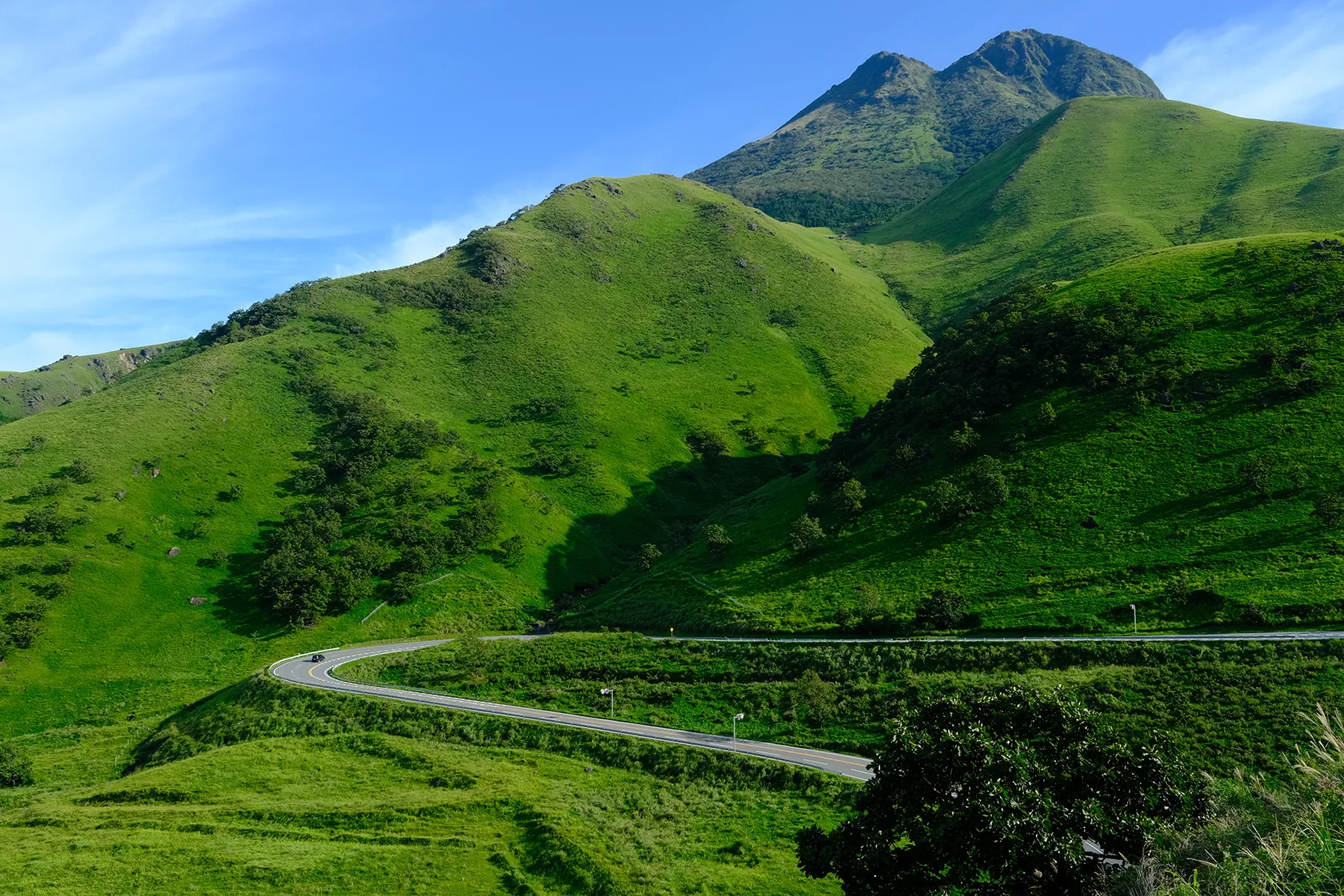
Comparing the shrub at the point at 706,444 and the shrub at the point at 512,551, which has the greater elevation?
the shrub at the point at 706,444

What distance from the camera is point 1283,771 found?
38875 millimetres

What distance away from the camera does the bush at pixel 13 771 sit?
6638 centimetres

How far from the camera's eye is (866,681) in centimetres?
5944

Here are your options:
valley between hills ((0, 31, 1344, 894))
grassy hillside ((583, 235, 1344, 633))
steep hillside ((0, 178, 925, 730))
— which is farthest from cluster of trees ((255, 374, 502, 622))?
grassy hillside ((583, 235, 1344, 633))

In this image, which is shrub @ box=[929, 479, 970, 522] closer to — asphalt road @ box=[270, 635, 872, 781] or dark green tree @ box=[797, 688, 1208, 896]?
asphalt road @ box=[270, 635, 872, 781]

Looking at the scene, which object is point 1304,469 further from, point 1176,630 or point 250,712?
point 250,712

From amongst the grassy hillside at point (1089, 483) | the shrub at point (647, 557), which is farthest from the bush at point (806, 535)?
the shrub at point (647, 557)

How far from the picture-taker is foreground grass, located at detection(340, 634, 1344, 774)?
44.6m

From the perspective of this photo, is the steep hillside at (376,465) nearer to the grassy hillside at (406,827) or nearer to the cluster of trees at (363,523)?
the cluster of trees at (363,523)

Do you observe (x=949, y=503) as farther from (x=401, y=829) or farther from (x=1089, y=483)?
(x=401, y=829)

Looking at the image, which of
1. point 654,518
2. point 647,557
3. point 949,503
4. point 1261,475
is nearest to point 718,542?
point 647,557

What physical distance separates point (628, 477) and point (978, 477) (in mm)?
71023

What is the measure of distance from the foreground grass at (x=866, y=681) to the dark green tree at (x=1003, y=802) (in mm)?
10578

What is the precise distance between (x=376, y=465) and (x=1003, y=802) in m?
119
